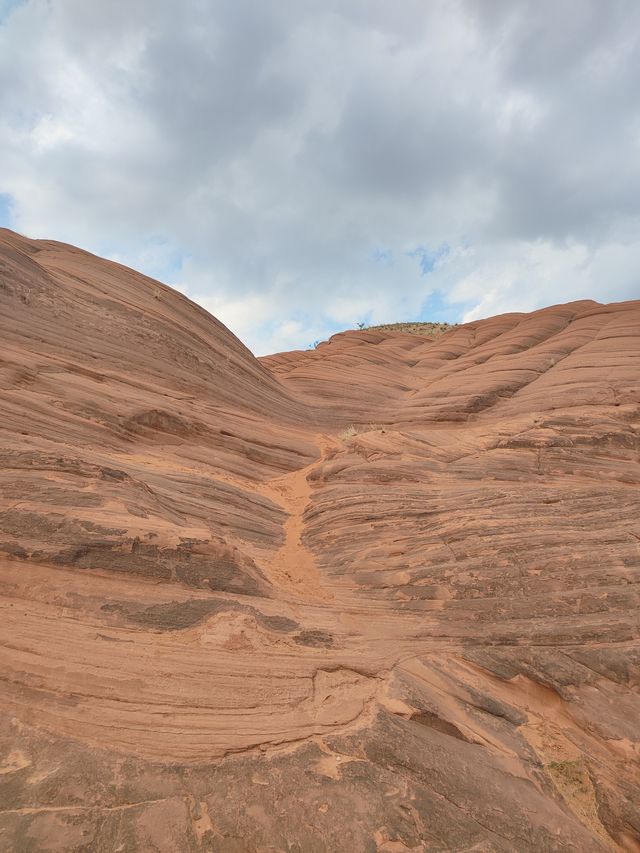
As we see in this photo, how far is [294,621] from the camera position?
678 centimetres

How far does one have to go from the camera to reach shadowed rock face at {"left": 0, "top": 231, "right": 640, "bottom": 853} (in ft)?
13.4

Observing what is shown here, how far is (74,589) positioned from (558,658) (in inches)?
259

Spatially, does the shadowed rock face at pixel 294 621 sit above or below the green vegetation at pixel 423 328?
below

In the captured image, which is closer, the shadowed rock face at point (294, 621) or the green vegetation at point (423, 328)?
the shadowed rock face at point (294, 621)

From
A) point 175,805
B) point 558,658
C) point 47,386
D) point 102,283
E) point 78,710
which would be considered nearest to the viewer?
point 175,805

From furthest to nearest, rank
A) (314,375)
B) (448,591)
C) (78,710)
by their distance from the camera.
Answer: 1. (314,375)
2. (448,591)
3. (78,710)

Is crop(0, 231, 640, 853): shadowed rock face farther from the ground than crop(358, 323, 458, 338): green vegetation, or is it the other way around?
crop(358, 323, 458, 338): green vegetation

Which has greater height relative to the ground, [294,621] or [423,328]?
[423,328]

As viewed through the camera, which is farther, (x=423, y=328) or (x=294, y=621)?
(x=423, y=328)

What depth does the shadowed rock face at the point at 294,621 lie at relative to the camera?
13.4 ft

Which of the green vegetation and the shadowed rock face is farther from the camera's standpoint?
the green vegetation

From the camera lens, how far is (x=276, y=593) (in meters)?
7.50

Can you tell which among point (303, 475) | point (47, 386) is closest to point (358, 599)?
point (303, 475)

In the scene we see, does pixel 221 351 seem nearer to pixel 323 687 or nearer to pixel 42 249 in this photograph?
pixel 42 249
